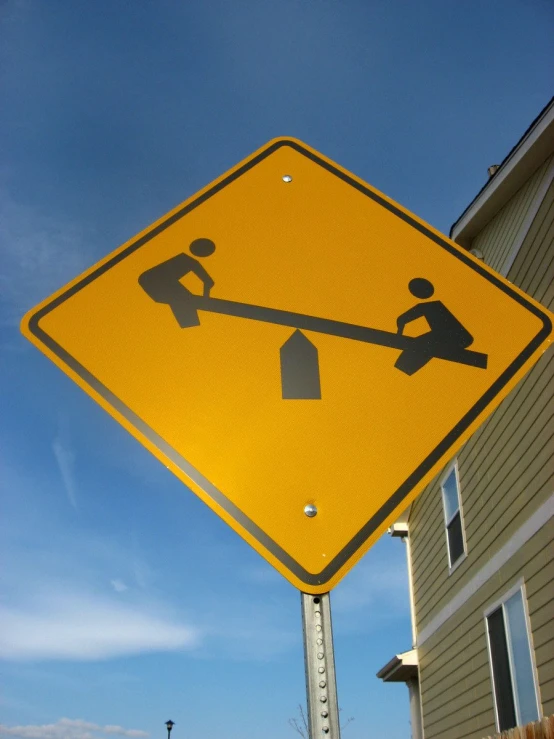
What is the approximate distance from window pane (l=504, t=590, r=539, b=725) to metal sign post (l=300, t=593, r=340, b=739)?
6041 mm

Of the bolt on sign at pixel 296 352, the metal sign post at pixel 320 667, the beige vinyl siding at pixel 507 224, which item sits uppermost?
the beige vinyl siding at pixel 507 224

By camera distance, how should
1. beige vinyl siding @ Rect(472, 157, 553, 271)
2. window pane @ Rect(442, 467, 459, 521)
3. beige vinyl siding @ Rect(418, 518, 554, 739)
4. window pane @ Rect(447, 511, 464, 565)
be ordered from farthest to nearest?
window pane @ Rect(442, 467, 459, 521) → window pane @ Rect(447, 511, 464, 565) → beige vinyl siding @ Rect(472, 157, 553, 271) → beige vinyl siding @ Rect(418, 518, 554, 739)

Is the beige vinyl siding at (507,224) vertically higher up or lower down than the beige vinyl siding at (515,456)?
higher up

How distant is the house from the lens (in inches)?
263

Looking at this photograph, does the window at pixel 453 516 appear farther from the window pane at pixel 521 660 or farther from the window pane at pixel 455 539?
the window pane at pixel 521 660

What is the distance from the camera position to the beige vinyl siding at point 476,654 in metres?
6.35

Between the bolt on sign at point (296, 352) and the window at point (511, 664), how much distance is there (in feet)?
18.8

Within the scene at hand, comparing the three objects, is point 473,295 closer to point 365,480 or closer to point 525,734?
point 365,480

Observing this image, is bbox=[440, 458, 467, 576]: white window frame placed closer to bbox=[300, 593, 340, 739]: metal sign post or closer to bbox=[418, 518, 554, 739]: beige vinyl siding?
bbox=[418, 518, 554, 739]: beige vinyl siding

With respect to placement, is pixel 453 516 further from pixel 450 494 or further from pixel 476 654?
pixel 476 654

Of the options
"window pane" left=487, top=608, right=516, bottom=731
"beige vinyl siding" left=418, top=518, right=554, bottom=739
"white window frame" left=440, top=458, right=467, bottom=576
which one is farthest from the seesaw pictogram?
"white window frame" left=440, top=458, right=467, bottom=576

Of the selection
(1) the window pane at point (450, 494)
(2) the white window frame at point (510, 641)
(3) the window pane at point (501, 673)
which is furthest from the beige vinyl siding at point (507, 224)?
(3) the window pane at point (501, 673)

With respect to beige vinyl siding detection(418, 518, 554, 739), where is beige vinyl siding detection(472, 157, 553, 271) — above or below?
above

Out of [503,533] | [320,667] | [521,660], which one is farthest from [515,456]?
[320,667]
